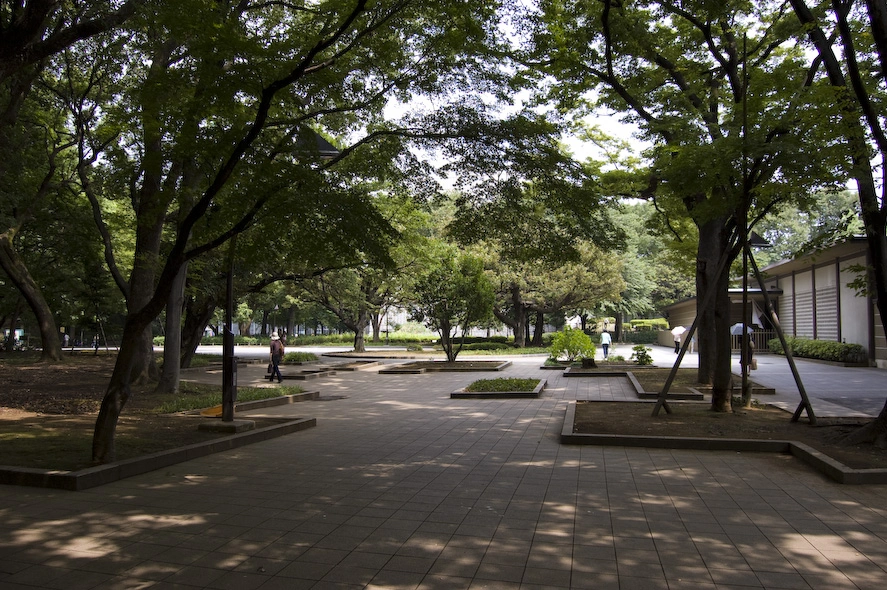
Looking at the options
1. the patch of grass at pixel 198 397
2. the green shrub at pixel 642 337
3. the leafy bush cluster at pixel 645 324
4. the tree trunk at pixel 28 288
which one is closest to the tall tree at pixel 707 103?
the patch of grass at pixel 198 397

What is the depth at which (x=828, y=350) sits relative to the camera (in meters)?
23.3

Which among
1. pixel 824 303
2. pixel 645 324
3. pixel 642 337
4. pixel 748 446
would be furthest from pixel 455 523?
pixel 645 324

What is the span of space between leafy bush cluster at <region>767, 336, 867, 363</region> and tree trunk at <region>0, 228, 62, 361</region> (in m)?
28.4

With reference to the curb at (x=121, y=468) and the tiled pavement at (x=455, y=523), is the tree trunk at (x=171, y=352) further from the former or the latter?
the tiled pavement at (x=455, y=523)

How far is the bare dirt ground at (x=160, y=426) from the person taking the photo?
7.33m

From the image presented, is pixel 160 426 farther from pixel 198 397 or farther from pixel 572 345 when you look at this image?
pixel 572 345

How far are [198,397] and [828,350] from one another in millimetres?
22552

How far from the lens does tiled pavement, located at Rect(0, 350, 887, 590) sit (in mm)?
4023

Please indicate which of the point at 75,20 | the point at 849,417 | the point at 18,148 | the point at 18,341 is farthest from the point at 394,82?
the point at 18,341

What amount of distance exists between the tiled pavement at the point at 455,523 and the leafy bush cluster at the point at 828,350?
17.7 m

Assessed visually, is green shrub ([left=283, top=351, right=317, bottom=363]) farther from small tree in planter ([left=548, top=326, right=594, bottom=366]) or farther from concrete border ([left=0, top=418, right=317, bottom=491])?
concrete border ([left=0, top=418, right=317, bottom=491])

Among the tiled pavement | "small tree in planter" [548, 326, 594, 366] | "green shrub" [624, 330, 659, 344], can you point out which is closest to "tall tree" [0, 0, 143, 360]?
the tiled pavement

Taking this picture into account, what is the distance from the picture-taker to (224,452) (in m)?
8.21

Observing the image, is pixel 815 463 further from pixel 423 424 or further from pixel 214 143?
pixel 214 143
